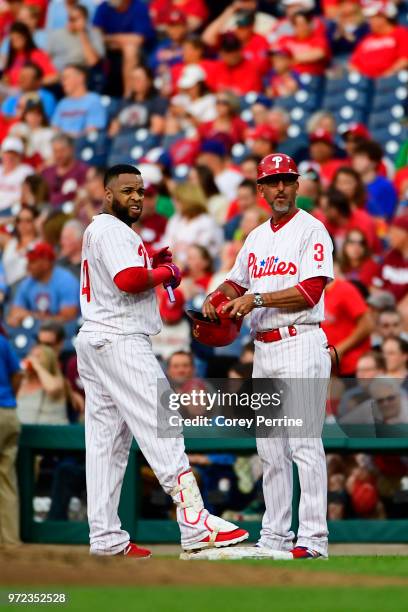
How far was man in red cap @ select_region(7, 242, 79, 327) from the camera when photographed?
11523 millimetres

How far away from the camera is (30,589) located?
519cm

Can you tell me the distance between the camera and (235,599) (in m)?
4.91

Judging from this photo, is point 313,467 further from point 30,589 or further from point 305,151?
point 305,151

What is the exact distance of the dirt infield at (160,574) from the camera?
5.39m

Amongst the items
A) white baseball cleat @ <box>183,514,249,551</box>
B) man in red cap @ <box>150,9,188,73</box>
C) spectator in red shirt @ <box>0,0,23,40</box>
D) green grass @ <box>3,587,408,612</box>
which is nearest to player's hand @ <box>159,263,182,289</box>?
white baseball cleat @ <box>183,514,249,551</box>

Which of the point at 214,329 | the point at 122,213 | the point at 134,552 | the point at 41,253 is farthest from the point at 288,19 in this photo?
the point at 134,552

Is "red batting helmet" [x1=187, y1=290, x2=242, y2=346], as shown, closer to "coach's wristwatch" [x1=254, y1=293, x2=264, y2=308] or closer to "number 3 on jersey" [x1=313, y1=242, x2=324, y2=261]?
"coach's wristwatch" [x1=254, y1=293, x2=264, y2=308]

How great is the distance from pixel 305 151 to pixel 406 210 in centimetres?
170

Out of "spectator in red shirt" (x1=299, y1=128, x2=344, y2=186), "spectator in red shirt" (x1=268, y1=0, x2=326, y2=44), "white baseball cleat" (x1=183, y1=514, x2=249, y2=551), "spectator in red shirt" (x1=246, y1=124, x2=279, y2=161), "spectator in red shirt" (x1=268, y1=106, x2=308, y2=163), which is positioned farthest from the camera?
"spectator in red shirt" (x1=268, y1=0, x2=326, y2=44)

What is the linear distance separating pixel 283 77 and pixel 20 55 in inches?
153

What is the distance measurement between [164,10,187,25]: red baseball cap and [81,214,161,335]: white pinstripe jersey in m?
9.09

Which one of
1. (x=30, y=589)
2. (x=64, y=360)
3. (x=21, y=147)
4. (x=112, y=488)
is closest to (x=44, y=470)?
(x=64, y=360)

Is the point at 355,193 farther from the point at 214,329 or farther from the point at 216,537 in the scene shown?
the point at 216,537

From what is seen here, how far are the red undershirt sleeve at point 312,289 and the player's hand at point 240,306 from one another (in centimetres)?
23
